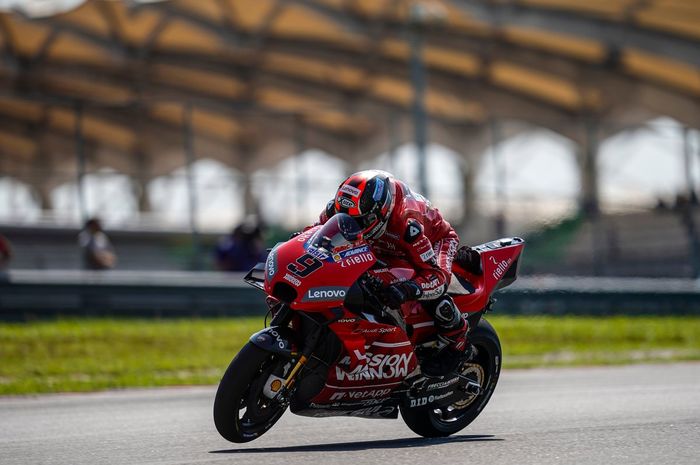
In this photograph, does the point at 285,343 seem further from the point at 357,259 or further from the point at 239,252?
the point at 239,252

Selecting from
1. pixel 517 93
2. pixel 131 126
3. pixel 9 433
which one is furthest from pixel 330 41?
pixel 9 433

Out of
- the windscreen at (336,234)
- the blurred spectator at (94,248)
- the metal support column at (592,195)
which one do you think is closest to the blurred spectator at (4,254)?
the blurred spectator at (94,248)

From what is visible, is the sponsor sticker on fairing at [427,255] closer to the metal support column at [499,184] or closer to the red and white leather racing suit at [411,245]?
the red and white leather racing suit at [411,245]

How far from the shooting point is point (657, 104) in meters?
41.4

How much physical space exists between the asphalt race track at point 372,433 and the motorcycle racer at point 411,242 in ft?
2.14

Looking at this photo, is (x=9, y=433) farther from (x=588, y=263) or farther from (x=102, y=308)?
(x=588, y=263)

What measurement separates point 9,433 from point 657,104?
36.3 metres

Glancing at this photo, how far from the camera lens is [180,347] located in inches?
603

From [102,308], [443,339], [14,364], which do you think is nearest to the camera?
[443,339]

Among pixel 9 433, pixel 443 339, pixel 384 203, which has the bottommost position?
pixel 9 433

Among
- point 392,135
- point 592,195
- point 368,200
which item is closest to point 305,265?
point 368,200

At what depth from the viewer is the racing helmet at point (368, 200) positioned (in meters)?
6.99

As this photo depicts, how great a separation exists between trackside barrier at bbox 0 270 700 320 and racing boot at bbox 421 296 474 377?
10184mm

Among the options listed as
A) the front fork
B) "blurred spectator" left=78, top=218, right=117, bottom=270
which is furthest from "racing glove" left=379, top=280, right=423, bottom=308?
"blurred spectator" left=78, top=218, right=117, bottom=270
